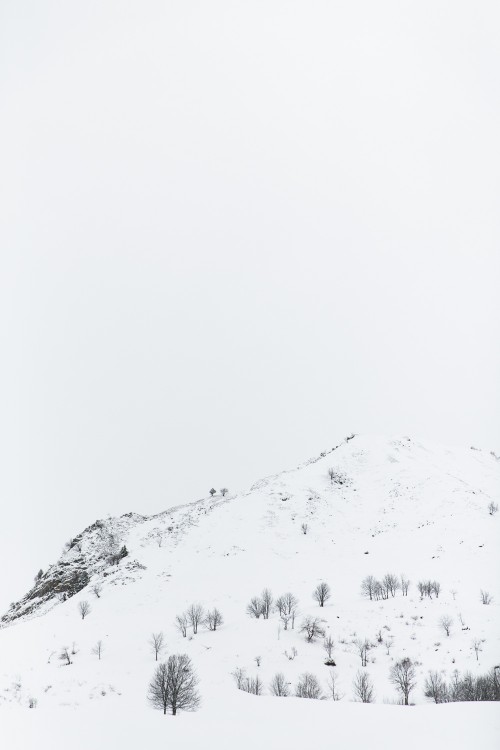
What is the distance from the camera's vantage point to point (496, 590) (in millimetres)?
49531

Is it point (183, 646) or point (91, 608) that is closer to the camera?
point (183, 646)

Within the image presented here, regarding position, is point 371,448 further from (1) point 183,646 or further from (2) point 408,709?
(2) point 408,709

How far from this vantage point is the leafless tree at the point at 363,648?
1550 inches

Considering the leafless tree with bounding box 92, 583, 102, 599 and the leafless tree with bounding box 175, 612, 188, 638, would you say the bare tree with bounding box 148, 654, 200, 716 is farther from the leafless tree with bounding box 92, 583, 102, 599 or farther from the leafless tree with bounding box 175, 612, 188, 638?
the leafless tree with bounding box 92, 583, 102, 599

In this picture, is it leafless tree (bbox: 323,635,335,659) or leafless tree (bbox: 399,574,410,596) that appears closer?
leafless tree (bbox: 323,635,335,659)

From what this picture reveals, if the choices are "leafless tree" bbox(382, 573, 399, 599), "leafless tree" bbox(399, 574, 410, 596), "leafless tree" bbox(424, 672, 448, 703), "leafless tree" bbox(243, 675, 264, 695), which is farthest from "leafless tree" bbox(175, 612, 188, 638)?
"leafless tree" bbox(424, 672, 448, 703)

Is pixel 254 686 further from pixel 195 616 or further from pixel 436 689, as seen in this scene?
pixel 195 616

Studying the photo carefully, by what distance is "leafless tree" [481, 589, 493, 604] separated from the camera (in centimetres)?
4717

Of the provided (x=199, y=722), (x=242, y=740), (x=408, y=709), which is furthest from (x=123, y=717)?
(x=408, y=709)

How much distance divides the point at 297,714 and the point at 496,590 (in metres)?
39.7

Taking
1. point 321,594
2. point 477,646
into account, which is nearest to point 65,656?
point 321,594

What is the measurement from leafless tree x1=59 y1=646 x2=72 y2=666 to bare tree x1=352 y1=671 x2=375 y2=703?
27216 mm

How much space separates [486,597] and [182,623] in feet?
106

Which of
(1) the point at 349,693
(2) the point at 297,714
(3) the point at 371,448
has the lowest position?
(1) the point at 349,693
